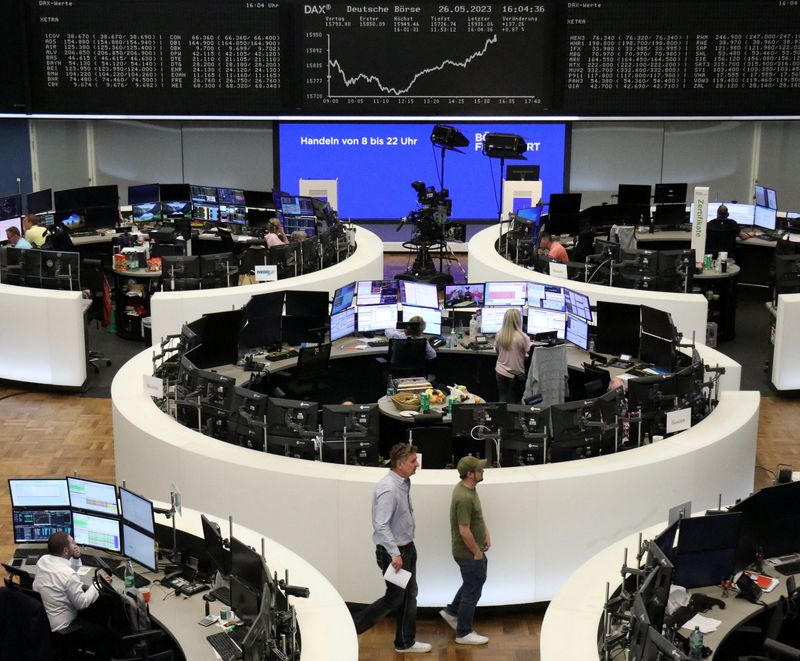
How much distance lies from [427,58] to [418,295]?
6.57 metres

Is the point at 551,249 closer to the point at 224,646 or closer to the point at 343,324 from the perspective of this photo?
the point at 343,324

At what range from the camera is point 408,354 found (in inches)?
375

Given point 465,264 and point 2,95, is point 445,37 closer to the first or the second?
point 465,264

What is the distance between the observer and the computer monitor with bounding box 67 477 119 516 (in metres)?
6.32

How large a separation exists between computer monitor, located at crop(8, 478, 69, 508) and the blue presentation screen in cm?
1112

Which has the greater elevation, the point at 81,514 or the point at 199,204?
the point at 199,204

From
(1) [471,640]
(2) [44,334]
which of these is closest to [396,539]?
(1) [471,640]

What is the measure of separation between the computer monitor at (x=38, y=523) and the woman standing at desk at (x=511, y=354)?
13.3 feet

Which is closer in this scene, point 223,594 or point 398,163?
point 223,594

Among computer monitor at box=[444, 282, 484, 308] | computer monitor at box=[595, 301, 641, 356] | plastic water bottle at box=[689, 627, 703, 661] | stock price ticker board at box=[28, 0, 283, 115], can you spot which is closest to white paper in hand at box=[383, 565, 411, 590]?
plastic water bottle at box=[689, 627, 703, 661]

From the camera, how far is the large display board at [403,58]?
1565 centimetres

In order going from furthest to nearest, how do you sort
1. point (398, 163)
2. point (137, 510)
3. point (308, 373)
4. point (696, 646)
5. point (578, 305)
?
point (398, 163)
point (578, 305)
point (308, 373)
point (137, 510)
point (696, 646)

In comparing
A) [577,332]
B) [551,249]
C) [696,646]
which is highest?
[551,249]

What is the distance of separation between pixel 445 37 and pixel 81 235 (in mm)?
5733
